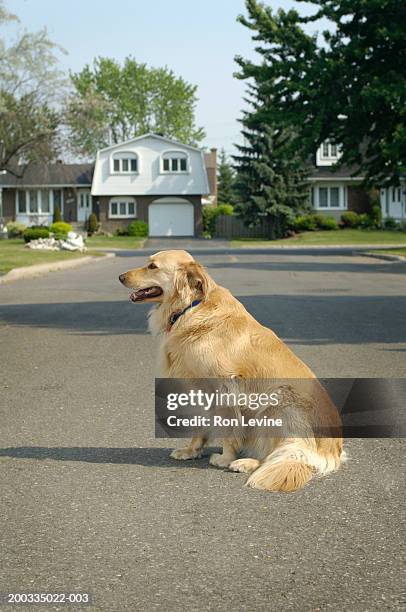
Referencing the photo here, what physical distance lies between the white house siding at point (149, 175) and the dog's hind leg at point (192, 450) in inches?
2633

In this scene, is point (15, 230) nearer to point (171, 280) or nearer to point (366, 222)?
point (366, 222)

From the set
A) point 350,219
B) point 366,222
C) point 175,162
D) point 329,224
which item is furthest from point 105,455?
point 175,162

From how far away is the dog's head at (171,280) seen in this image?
546 cm

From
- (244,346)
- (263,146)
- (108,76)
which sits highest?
(108,76)

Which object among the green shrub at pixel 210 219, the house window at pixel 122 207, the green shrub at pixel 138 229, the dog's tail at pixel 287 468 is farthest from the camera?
the house window at pixel 122 207

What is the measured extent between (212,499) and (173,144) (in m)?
70.3

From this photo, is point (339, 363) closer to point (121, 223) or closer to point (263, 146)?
point (263, 146)

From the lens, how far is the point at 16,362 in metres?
10.1

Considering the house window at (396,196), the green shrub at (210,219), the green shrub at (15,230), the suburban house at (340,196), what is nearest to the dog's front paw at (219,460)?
the green shrub at (15,230)

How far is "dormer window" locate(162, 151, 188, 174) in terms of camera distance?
241 feet

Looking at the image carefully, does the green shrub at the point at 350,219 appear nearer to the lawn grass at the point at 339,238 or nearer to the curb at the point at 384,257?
the lawn grass at the point at 339,238

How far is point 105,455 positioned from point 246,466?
1.10 m

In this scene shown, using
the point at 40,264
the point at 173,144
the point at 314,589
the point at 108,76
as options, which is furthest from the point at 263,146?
the point at 314,589

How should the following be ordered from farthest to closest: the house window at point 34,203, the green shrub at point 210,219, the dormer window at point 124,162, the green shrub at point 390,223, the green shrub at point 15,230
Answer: the house window at point 34,203
the dormer window at point 124,162
the green shrub at point 210,219
the green shrub at point 390,223
the green shrub at point 15,230
